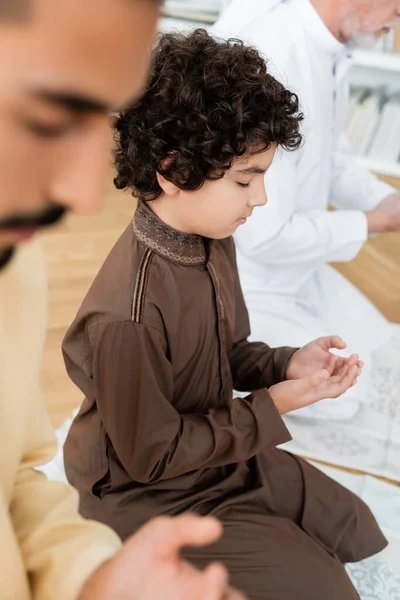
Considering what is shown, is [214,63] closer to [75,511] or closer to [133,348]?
[133,348]

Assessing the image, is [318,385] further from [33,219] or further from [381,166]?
[381,166]

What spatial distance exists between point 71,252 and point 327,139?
3.31 ft

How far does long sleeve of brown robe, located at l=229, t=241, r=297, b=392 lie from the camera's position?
116 cm

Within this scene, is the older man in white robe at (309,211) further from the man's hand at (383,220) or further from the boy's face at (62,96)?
the boy's face at (62,96)

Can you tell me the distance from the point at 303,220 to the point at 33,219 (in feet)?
4.01

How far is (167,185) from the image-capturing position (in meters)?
0.92

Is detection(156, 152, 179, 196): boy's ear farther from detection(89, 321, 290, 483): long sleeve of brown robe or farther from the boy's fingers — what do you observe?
the boy's fingers

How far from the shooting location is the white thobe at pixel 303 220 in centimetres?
144

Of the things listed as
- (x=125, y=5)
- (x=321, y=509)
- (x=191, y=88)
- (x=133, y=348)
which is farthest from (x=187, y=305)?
(x=125, y=5)

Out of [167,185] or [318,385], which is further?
[318,385]

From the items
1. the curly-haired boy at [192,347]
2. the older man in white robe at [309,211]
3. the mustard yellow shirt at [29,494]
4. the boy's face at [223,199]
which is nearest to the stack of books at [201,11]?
the older man in white robe at [309,211]

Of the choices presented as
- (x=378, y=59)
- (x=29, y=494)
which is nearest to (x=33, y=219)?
(x=29, y=494)

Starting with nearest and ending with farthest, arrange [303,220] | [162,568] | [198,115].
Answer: [162,568] < [198,115] < [303,220]

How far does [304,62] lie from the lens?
146 centimetres
